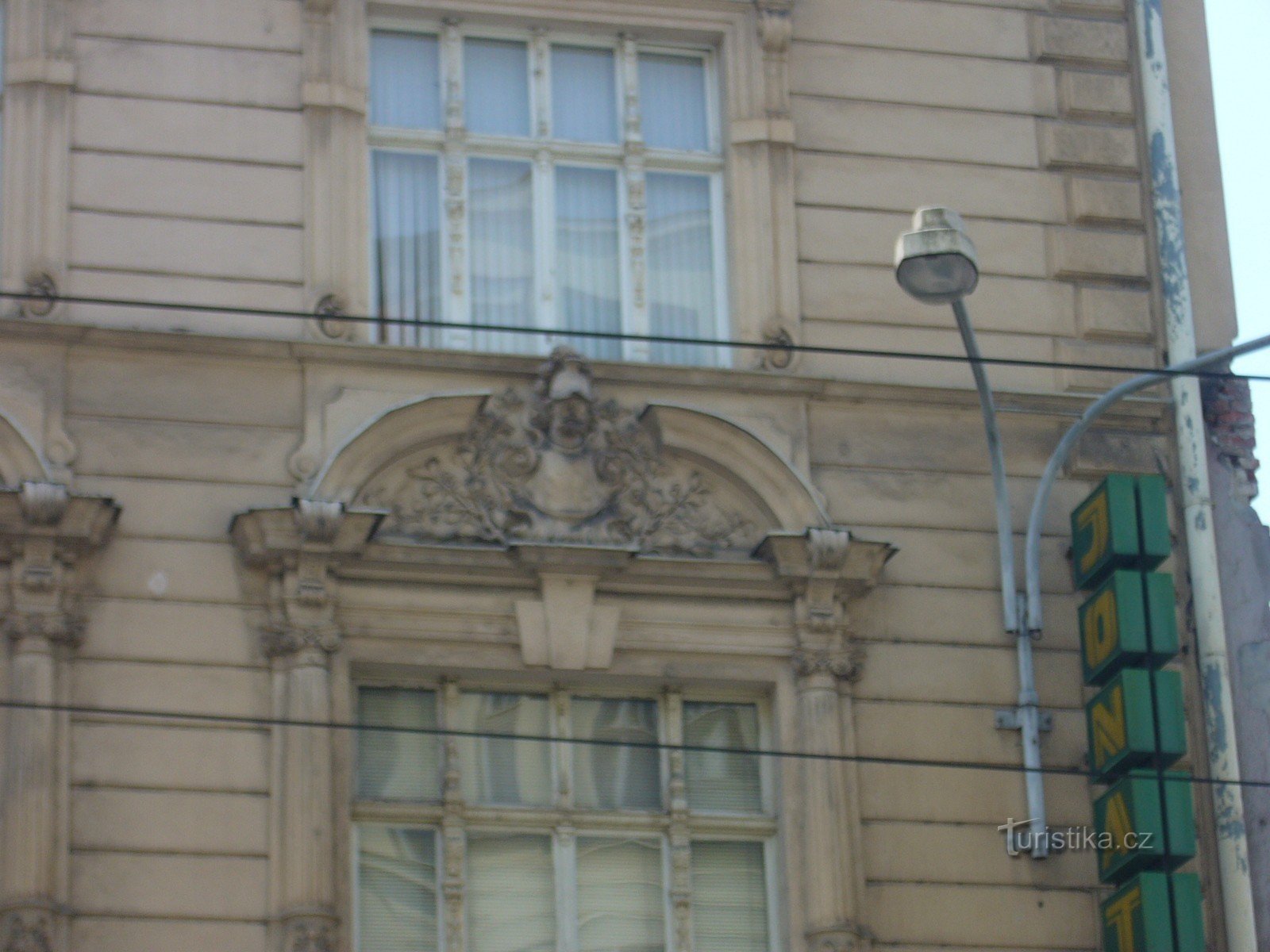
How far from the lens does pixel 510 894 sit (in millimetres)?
17500

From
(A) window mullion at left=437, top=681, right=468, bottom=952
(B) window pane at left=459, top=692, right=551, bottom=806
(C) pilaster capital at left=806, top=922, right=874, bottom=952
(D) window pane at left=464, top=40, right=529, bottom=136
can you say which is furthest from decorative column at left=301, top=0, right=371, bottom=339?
(C) pilaster capital at left=806, top=922, right=874, bottom=952

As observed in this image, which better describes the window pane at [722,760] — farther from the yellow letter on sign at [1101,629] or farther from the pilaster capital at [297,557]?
the pilaster capital at [297,557]

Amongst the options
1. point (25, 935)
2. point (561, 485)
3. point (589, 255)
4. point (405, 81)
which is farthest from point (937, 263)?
point (25, 935)

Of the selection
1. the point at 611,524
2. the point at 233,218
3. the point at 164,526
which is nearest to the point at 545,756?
the point at 611,524

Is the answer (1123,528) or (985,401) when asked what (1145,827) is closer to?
(1123,528)

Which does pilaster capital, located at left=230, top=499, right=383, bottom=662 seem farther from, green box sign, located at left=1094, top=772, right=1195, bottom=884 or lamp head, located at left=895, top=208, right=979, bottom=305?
green box sign, located at left=1094, top=772, right=1195, bottom=884

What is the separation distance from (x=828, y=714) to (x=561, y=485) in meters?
2.22

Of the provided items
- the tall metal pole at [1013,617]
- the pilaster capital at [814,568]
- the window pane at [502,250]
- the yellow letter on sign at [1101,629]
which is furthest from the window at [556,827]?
the window pane at [502,250]

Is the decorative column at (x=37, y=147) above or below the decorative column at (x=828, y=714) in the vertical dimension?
above

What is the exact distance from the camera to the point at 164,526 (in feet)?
57.9

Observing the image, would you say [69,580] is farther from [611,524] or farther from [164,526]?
[611,524]

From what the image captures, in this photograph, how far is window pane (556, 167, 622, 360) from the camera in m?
19.2

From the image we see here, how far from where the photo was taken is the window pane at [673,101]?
19859mm

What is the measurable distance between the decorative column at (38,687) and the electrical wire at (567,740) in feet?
0.52
